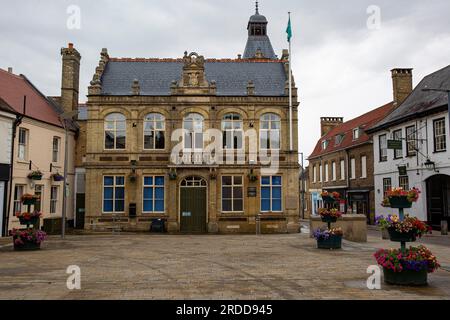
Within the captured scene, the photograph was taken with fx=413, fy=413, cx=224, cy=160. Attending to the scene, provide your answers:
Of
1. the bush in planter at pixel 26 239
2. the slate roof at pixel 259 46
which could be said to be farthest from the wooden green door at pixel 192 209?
the slate roof at pixel 259 46

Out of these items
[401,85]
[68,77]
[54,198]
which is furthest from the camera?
[401,85]

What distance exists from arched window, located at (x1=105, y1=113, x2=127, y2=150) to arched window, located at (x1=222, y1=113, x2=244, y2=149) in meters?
6.45

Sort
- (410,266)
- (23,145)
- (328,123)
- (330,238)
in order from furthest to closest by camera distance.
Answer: (328,123) → (23,145) → (330,238) → (410,266)

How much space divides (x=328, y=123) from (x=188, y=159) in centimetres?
2936

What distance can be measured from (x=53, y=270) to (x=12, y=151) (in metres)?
13.1

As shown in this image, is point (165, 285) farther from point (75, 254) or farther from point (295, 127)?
point (295, 127)

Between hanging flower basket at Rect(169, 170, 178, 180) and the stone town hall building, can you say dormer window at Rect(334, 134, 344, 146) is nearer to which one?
the stone town hall building

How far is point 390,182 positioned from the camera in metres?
31.4

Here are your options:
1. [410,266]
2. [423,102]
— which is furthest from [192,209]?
[410,266]

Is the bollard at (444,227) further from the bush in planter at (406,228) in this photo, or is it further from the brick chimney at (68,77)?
the brick chimney at (68,77)

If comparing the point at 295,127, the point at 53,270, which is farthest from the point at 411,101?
the point at 53,270

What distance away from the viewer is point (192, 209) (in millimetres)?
26109

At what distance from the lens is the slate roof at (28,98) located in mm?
23625

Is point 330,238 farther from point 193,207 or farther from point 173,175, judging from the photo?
point 173,175
